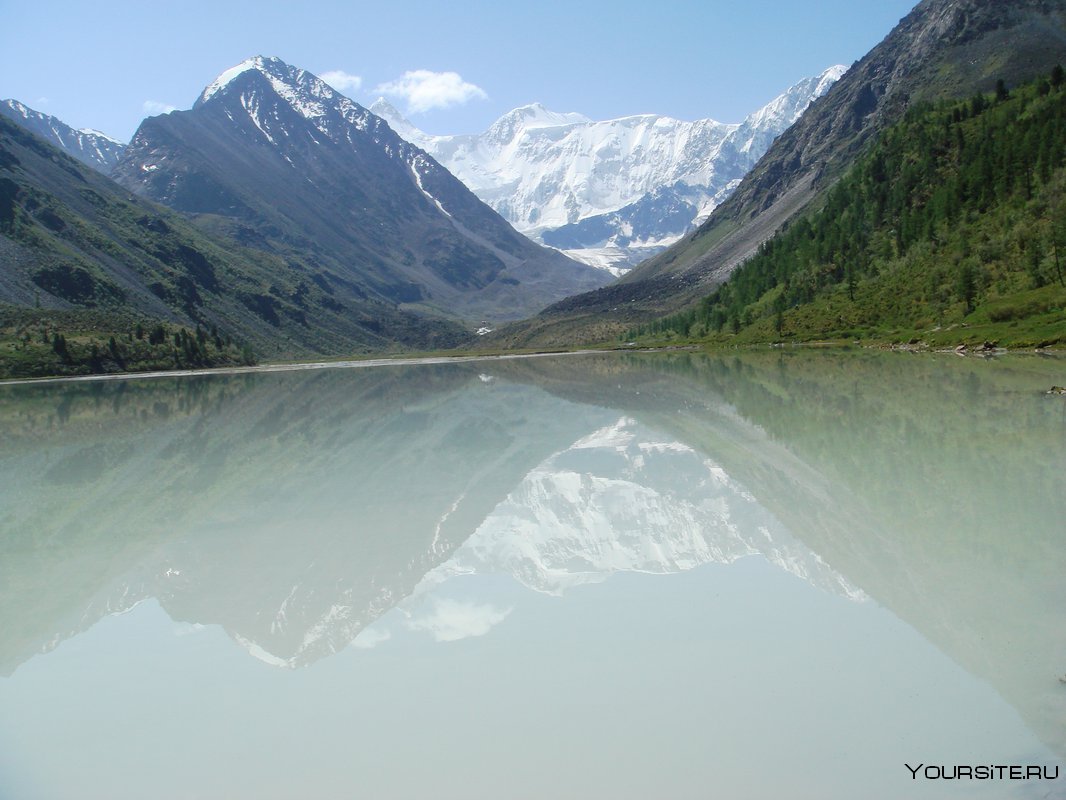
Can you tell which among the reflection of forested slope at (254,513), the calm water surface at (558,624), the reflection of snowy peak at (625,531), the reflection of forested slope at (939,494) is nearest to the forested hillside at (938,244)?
the reflection of forested slope at (939,494)

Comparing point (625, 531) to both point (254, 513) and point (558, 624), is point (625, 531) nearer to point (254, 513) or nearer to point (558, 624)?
point (558, 624)

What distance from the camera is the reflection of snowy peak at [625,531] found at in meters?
15.6

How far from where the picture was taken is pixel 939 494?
18.5m

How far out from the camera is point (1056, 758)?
7.92 m

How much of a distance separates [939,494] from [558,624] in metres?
11.0

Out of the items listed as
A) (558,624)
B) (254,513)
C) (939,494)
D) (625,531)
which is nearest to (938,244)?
(939,494)

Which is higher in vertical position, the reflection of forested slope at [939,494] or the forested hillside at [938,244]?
the forested hillside at [938,244]

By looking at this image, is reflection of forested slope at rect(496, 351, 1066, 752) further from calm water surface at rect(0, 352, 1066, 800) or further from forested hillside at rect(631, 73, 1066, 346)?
forested hillside at rect(631, 73, 1066, 346)

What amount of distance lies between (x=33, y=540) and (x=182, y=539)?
442 cm

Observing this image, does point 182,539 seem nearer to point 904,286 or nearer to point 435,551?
point 435,551

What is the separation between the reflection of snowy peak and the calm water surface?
110mm

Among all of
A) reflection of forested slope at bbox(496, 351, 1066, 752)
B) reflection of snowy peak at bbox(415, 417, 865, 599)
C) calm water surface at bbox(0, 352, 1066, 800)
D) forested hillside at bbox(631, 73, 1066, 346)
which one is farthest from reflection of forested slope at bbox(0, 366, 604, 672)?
forested hillside at bbox(631, 73, 1066, 346)

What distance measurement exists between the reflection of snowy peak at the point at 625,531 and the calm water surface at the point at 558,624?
0.36 feet

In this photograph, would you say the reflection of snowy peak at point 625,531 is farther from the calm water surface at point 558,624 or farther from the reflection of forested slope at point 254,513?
the reflection of forested slope at point 254,513
